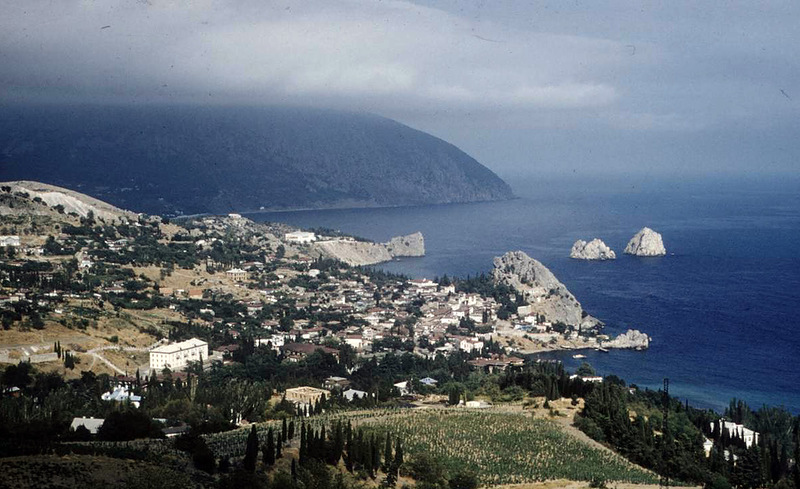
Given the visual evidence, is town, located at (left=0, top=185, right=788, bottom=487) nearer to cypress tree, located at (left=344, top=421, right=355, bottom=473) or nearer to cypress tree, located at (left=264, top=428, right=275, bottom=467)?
cypress tree, located at (left=264, top=428, right=275, bottom=467)

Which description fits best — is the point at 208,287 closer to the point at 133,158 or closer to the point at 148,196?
the point at 148,196

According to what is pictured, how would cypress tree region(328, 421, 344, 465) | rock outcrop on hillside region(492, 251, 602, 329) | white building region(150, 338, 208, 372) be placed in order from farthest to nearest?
1. rock outcrop on hillside region(492, 251, 602, 329)
2. white building region(150, 338, 208, 372)
3. cypress tree region(328, 421, 344, 465)

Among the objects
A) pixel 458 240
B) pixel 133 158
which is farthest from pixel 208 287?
pixel 133 158

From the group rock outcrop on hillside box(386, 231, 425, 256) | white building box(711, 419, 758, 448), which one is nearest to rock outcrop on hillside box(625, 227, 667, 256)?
rock outcrop on hillside box(386, 231, 425, 256)

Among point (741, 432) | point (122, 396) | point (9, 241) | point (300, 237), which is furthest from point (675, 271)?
point (122, 396)

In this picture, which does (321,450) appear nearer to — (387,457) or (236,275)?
(387,457)

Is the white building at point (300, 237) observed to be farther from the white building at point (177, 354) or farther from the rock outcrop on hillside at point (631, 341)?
the white building at point (177, 354)
